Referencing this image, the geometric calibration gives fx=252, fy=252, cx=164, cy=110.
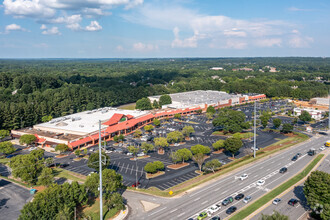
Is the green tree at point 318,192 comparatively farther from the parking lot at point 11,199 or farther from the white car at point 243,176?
the parking lot at point 11,199

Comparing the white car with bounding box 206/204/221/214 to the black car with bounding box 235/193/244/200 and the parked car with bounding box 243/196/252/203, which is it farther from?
the parked car with bounding box 243/196/252/203

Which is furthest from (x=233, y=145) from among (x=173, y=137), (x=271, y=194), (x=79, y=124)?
(x=79, y=124)

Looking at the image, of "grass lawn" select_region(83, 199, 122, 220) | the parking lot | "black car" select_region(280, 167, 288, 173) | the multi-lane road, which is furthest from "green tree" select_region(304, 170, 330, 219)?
the parking lot

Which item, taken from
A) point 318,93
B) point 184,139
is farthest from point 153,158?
point 318,93

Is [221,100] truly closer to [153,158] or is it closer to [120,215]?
[153,158]

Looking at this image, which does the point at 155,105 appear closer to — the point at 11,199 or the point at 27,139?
the point at 27,139

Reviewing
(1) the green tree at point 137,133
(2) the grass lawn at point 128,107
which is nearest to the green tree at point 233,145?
(1) the green tree at point 137,133

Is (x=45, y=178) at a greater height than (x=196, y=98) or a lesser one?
lesser
